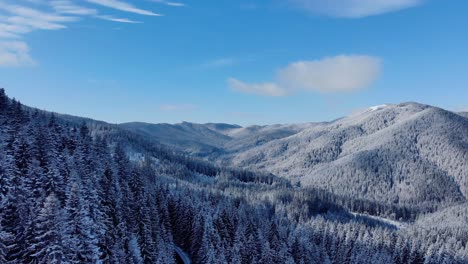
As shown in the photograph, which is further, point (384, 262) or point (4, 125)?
point (384, 262)

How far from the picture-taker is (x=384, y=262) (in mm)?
121500

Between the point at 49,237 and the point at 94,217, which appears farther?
the point at 94,217

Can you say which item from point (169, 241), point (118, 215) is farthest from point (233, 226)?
point (118, 215)

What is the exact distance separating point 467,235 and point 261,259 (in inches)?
6967

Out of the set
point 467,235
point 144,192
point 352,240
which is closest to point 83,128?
point 144,192

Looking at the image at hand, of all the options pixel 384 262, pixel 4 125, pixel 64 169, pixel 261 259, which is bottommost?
pixel 384 262

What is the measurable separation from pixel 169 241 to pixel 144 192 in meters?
11.3

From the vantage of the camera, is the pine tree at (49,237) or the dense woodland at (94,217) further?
the dense woodland at (94,217)

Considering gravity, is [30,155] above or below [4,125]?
below

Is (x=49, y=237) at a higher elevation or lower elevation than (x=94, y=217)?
higher

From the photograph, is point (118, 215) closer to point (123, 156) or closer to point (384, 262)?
point (123, 156)

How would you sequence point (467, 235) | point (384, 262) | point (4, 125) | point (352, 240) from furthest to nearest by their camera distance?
point (467, 235)
point (352, 240)
point (384, 262)
point (4, 125)

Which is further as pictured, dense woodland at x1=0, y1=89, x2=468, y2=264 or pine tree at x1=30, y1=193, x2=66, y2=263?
dense woodland at x1=0, y1=89, x2=468, y2=264

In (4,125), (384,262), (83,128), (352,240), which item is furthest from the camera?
(352,240)
